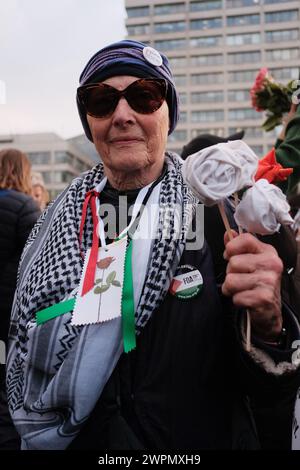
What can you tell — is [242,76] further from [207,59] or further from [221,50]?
[207,59]

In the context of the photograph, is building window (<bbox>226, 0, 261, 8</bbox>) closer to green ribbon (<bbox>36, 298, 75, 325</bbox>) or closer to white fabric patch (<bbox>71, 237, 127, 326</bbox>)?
white fabric patch (<bbox>71, 237, 127, 326</bbox>)

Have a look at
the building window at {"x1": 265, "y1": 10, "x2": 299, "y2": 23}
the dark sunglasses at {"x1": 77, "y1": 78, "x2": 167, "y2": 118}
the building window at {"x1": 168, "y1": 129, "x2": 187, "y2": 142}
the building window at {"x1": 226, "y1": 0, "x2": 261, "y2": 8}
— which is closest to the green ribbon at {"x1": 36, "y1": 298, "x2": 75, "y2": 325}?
the dark sunglasses at {"x1": 77, "y1": 78, "x2": 167, "y2": 118}

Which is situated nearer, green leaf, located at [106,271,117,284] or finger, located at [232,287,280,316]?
finger, located at [232,287,280,316]

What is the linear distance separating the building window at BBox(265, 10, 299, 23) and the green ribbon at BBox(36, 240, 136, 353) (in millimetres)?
77678

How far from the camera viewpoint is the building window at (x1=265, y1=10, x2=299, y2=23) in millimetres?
68625

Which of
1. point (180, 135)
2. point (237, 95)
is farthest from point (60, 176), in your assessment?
point (237, 95)

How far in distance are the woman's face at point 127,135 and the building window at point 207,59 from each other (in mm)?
74773

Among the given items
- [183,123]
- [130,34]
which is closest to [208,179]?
[183,123]

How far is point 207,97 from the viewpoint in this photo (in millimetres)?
70125

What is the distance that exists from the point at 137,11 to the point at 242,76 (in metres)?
21.4

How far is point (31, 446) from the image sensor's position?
52.7 inches

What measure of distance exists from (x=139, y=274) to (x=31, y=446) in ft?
2.03

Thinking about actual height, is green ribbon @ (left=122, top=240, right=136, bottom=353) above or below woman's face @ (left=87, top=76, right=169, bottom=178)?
below
